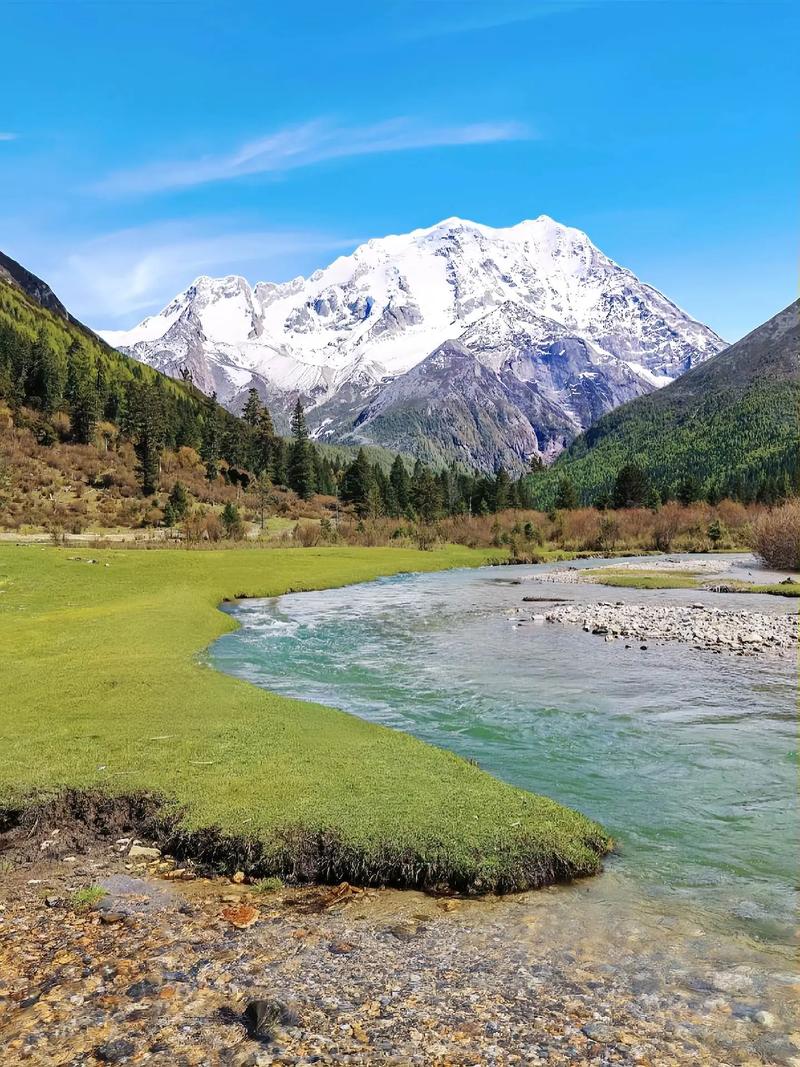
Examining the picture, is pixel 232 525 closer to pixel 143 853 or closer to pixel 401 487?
pixel 401 487

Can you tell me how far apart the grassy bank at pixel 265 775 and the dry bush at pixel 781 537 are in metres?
57.7

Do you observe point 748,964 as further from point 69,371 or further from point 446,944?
point 69,371

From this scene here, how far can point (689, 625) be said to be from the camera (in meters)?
31.1

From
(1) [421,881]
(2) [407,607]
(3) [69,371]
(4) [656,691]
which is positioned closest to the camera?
(1) [421,881]

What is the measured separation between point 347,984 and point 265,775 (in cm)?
554

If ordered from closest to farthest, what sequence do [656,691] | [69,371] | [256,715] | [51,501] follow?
[256,715], [656,691], [51,501], [69,371]

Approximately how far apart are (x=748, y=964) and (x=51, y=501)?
342 feet

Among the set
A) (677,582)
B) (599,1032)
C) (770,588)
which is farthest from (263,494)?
(599,1032)

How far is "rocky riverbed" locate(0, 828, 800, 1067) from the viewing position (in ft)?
17.9

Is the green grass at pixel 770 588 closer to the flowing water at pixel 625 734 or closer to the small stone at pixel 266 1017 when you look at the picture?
the flowing water at pixel 625 734

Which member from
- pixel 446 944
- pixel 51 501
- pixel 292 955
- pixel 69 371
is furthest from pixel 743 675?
pixel 69 371

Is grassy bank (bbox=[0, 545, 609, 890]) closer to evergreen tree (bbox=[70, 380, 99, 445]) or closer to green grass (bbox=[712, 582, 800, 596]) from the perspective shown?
green grass (bbox=[712, 582, 800, 596])

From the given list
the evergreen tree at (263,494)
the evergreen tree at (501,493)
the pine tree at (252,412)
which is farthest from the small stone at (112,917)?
the pine tree at (252,412)

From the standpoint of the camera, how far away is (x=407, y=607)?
41.9m
